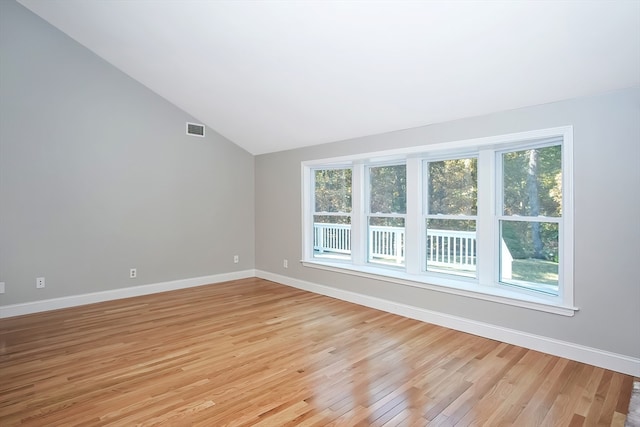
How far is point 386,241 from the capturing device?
4.76 m

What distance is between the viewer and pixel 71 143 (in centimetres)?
441

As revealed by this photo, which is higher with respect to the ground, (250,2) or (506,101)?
(250,2)

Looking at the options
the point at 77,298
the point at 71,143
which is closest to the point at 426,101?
the point at 71,143

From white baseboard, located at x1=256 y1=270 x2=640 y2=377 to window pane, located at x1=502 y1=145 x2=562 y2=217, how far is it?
113 centimetres

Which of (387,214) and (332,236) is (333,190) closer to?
(332,236)

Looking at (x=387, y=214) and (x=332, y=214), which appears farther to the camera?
(x=332, y=214)

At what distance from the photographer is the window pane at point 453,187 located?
3834 mm

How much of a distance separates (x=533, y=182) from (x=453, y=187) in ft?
2.70

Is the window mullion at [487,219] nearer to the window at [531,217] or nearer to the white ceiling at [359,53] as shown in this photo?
the window at [531,217]

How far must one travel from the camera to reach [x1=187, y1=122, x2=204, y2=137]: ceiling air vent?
545cm

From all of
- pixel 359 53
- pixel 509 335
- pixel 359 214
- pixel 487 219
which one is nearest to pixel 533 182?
pixel 487 219

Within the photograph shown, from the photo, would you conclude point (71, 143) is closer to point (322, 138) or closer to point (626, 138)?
point (322, 138)

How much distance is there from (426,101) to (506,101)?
70 centimetres

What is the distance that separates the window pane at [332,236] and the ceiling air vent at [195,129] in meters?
2.26
